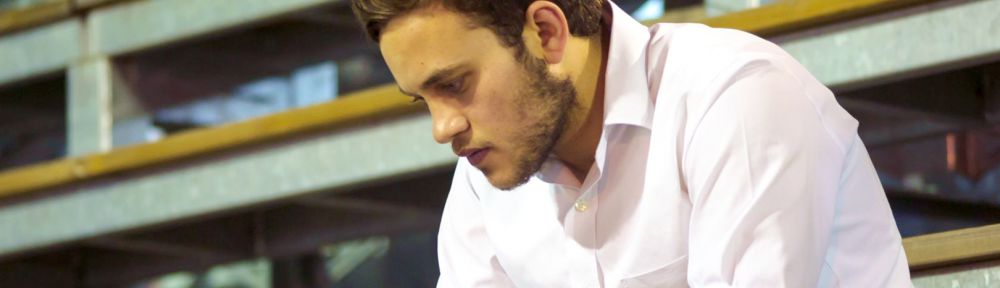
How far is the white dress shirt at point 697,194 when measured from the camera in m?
1.02

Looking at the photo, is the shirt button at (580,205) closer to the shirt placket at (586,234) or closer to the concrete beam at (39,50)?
the shirt placket at (586,234)

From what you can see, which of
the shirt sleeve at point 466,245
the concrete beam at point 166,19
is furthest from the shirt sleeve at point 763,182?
the concrete beam at point 166,19

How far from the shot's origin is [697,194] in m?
1.06

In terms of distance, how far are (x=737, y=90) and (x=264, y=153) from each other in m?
1.22

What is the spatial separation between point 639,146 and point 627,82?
0.06 m

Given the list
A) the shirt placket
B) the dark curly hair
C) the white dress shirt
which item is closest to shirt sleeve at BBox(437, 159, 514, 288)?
the white dress shirt

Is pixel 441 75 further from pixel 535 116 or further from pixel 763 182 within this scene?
pixel 763 182

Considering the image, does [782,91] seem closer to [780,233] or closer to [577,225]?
[780,233]

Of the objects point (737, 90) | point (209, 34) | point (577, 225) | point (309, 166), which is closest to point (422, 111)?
point (309, 166)

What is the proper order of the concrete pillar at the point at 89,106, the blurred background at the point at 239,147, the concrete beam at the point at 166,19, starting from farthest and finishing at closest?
the concrete pillar at the point at 89,106, the concrete beam at the point at 166,19, the blurred background at the point at 239,147

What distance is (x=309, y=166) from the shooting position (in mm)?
2113

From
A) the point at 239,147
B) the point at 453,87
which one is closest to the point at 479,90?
the point at 453,87

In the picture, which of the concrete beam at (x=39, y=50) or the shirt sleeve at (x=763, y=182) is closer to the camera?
the shirt sleeve at (x=763, y=182)

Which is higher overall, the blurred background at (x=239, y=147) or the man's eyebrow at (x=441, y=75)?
the man's eyebrow at (x=441, y=75)
